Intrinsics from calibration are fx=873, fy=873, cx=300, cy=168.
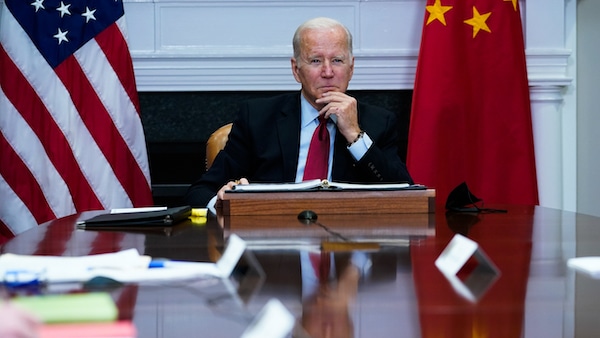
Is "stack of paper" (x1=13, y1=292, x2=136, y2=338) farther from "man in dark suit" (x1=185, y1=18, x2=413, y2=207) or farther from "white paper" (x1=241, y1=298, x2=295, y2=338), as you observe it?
"man in dark suit" (x1=185, y1=18, x2=413, y2=207)

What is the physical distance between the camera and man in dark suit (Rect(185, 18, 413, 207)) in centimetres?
313

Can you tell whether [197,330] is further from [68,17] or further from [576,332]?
[68,17]

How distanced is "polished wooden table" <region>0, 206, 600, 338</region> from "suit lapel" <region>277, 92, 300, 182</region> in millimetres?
1090

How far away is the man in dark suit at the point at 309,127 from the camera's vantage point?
313cm

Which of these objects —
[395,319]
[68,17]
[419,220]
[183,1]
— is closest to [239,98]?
[183,1]

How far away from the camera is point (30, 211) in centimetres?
402

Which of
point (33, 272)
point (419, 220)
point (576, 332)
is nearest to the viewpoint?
point (576, 332)

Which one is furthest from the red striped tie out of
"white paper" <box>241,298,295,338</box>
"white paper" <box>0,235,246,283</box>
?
"white paper" <box>241,298,295,338</box>

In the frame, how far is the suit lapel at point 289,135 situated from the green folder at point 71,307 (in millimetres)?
2118

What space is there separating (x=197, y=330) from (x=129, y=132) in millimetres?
3277

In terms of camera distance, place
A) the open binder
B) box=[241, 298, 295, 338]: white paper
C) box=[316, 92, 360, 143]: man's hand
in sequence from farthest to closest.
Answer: box=[316, 92, 360, 143]: man's hand, the open binder, box=[241, 298, 295, 338]: white paper

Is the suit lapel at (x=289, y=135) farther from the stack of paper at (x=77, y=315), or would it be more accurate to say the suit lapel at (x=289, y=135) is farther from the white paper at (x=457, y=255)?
the stack of paper at (x=77, y=315)

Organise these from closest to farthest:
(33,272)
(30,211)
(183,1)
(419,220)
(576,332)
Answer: (576,332), (33,272), (419,220), (30,211), (183,1)

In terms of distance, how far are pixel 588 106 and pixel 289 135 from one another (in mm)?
1974
